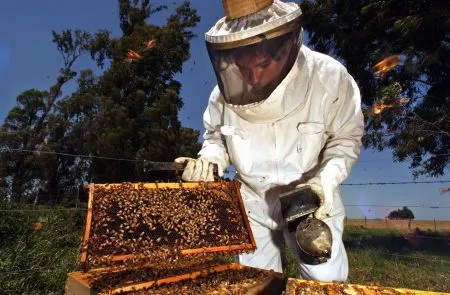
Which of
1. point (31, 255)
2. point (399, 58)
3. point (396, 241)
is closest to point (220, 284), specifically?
point (31, 255)

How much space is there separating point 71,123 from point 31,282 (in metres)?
17.1

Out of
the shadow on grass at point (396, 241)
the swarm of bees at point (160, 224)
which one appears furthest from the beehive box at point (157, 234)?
the shadow on grass at point (396, 241)

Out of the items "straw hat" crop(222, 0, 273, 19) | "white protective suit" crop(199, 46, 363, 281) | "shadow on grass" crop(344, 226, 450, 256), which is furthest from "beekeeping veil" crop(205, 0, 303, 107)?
"shadow on grass" crop(344, 226, 450, 256)

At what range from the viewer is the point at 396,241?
53.1ft

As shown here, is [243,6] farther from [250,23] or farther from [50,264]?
[50,264]

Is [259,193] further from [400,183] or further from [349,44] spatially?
[349,44]

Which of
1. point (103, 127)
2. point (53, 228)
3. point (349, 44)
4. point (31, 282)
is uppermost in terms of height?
point (349, 44)

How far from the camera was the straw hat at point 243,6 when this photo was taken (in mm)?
2645

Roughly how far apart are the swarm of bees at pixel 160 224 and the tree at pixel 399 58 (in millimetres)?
10040

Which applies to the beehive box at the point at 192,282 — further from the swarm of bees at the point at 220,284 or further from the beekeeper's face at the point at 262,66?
the beekeeper's face at the point at 262,66

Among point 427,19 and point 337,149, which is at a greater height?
point 427,19

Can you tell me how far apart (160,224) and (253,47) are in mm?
1333

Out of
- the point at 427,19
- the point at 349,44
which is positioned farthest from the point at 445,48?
the point at 349,44

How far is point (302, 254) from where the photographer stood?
236cm
